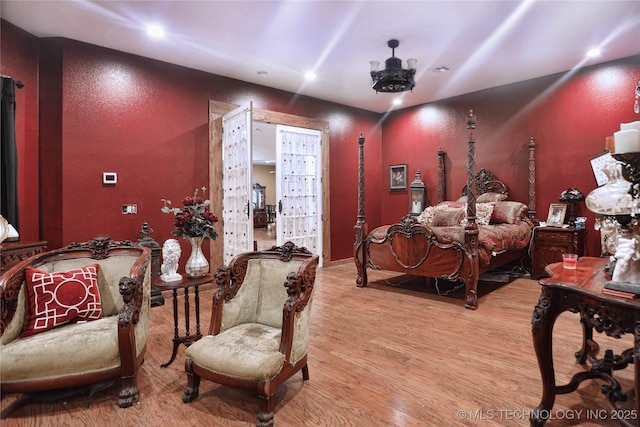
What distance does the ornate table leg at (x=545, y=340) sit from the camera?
1.75 meters

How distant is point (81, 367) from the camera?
6.43 ft

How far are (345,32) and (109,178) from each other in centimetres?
302

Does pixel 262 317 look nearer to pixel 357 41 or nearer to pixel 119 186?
pixel 119 186

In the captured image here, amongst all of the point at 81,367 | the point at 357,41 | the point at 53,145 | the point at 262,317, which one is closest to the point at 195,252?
the point at 262,317

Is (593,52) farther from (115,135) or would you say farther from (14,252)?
(14,252)

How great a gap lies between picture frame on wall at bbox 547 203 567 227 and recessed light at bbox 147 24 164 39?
531cm

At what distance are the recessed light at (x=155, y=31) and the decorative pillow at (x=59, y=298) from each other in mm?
2487

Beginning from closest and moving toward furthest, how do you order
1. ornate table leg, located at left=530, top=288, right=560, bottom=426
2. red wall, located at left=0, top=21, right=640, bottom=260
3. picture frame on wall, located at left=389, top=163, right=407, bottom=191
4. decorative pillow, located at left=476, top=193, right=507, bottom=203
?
ornate table leg, located at left=530, top=288, right=560, bottom=426, red wall, located at left=0, top=21, right=640, bottom=260, decorative pillow, located at left=476, top=193, right=507, bottom=203, picture frame on wall, located at left=389, top=163, right=407, bottom=191

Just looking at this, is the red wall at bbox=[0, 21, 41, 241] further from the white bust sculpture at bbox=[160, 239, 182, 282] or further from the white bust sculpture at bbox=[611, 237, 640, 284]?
the white bust sculpture at bbox=[611, 237, 640, 284]

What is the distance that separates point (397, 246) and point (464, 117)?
2975 millimetres

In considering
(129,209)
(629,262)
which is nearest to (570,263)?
(629,262)

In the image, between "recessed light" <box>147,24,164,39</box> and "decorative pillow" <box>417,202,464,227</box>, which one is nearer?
"recessed light" <box>147,24,164,39</box>

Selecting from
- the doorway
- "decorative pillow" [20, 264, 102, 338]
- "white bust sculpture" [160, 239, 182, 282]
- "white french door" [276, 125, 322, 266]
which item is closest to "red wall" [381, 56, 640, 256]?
"white french door" [276, 125, 322, 266]

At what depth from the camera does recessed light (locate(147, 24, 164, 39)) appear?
11.3ft
